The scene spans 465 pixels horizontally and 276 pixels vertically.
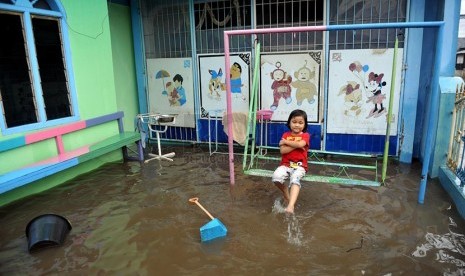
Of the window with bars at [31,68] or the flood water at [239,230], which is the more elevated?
the window with bars at [31,68]

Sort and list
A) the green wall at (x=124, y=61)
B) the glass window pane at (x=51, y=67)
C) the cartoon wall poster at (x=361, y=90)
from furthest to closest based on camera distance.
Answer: the green wall at (x=124, y=61) < the cartoon wall poster at (x=361, y=90) < the glass window pane at (x=51, y=67)

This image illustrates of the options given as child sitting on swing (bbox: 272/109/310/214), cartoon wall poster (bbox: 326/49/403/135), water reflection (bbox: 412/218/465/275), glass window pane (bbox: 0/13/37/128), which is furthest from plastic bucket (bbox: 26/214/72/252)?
cartoon wall poster (bbox: 326/49/403/135)

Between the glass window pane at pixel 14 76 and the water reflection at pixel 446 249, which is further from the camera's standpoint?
the glass window pane at pixel 14 76

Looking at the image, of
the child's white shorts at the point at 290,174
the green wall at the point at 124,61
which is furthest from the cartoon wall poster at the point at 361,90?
the green wall at the point at 124,61

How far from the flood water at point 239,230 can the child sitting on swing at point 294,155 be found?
0.34 meters

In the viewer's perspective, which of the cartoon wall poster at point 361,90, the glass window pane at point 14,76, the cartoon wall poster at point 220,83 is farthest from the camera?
the cartoon wall poster at point 220,83

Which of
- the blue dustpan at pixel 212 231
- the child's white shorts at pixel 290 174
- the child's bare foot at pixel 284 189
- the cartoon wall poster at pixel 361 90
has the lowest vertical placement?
the blue dustpan at pixel 212 231

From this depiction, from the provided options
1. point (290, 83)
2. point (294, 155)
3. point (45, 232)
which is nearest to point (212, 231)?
point (294, 155)

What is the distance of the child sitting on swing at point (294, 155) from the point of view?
165 inches

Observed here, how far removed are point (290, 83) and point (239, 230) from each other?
3464 millimetres

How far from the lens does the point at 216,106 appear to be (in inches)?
280

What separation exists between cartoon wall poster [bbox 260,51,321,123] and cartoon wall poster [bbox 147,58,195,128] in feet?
5.22

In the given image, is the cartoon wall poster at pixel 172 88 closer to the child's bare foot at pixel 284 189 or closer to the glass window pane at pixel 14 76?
the glass window pane at pixel 14 76

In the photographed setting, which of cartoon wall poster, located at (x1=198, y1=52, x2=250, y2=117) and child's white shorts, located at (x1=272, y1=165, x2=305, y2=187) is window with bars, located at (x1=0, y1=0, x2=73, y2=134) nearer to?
cartoon wall poster, located at (x1=198, y1=52, x2=250, y2=117)
